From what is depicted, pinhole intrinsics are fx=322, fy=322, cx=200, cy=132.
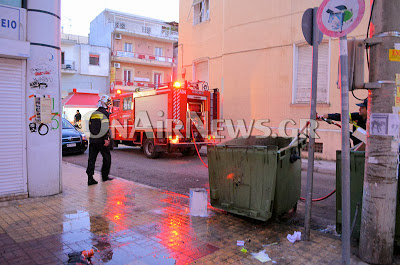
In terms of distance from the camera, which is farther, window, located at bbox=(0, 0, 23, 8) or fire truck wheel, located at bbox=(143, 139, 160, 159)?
fire truck wheel, located at bbox=(143, 139, 160, 159)

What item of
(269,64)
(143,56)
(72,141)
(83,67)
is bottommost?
(72,141)

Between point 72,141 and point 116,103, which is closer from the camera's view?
point 72,141

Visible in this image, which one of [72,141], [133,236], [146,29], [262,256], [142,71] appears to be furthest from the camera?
[146,29]

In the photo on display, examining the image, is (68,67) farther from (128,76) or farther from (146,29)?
(146,29)

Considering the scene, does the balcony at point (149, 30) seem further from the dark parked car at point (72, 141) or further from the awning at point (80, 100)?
the dark parked car at point (72, 141)

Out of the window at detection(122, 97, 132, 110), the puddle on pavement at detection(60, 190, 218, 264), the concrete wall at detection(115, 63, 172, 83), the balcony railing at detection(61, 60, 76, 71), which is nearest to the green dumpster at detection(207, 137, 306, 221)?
the puddle on pavement at detection(60, 190, 218, 264)

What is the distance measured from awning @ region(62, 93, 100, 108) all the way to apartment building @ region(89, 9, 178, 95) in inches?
102

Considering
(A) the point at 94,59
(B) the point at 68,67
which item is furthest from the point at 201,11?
(A) the point at 94,59

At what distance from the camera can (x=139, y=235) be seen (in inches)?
167

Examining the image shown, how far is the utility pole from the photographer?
340 cm

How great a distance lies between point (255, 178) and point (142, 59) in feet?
108

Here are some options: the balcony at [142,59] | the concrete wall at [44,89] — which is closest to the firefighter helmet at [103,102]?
the concrete wall at [44,89]

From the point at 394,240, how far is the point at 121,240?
325cm

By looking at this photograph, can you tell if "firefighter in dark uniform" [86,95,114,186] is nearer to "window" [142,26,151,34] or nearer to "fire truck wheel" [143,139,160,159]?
"fire truck wheel" [143,139,160,159]
